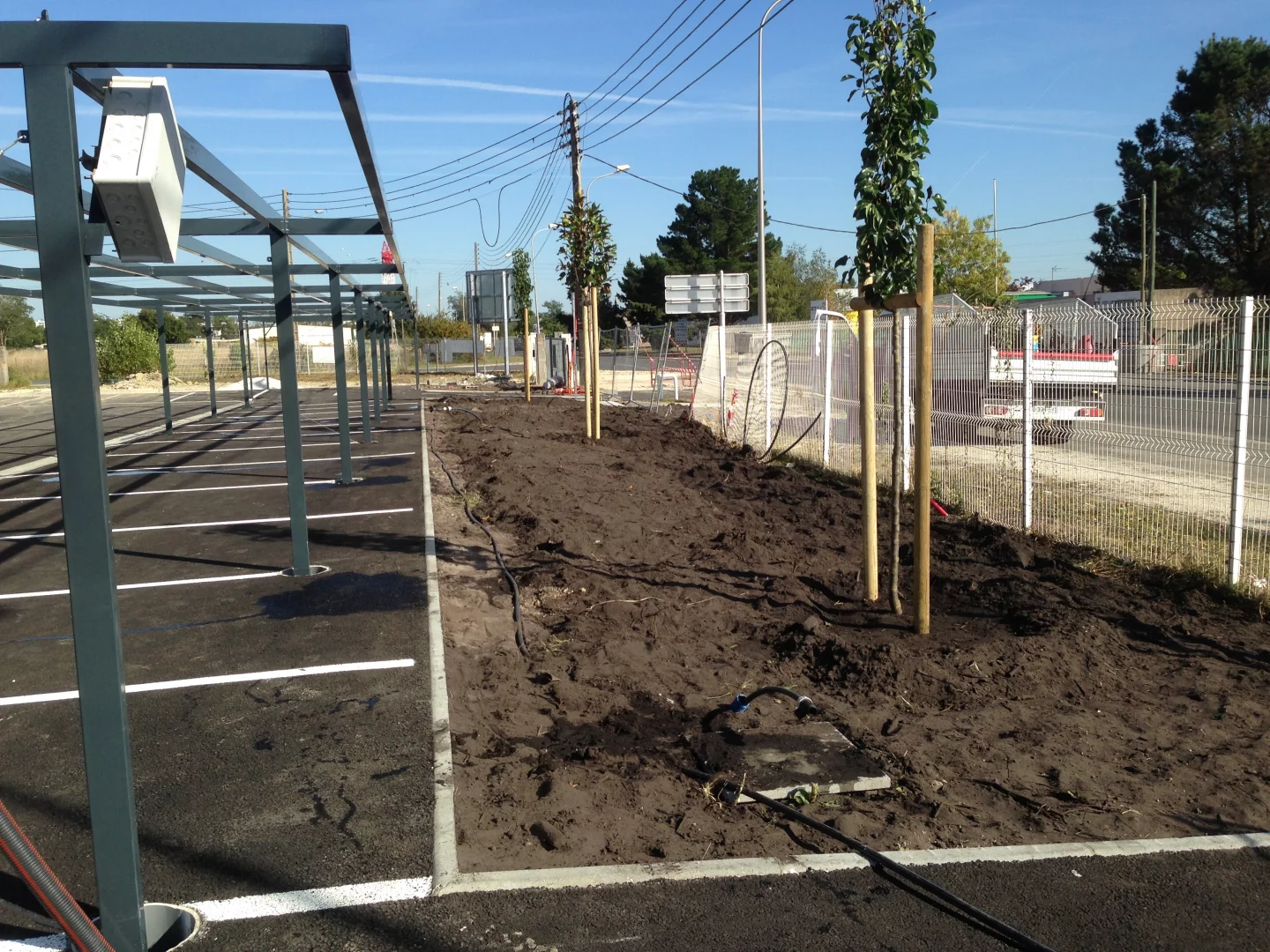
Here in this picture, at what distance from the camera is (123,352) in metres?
46.2

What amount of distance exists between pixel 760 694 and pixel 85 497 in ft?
11.5

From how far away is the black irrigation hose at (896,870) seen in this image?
3268 millimetres

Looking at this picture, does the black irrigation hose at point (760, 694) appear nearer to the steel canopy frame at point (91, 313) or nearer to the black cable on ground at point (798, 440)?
the steel canopy frame at point (91, 313)

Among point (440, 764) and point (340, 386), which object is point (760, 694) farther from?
point (340, 386)

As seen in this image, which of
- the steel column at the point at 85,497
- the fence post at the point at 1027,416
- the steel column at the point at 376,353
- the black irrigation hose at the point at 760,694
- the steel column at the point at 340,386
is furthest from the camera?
the steel column at the point at 376,353

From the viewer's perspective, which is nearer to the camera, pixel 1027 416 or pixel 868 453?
pixel 868 453

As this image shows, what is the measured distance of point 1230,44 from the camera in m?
39.9

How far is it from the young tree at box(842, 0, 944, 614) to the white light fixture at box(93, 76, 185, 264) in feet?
14.6

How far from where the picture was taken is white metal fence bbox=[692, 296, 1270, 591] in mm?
6934

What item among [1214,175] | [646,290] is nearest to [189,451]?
[1214,175]

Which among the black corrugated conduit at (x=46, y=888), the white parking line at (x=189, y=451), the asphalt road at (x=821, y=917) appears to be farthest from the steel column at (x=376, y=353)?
the black corrugated conduit at (x=46, y=888)

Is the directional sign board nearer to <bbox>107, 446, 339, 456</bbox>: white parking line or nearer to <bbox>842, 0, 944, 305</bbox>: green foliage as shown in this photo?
<bbox>107, 446, 339, 456</bbox>: white parking line

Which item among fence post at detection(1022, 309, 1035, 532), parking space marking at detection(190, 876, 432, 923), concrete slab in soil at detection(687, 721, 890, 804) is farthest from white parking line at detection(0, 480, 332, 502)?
parking space marking at detection(190, 876, 432, 923)

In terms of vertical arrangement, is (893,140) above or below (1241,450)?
above
